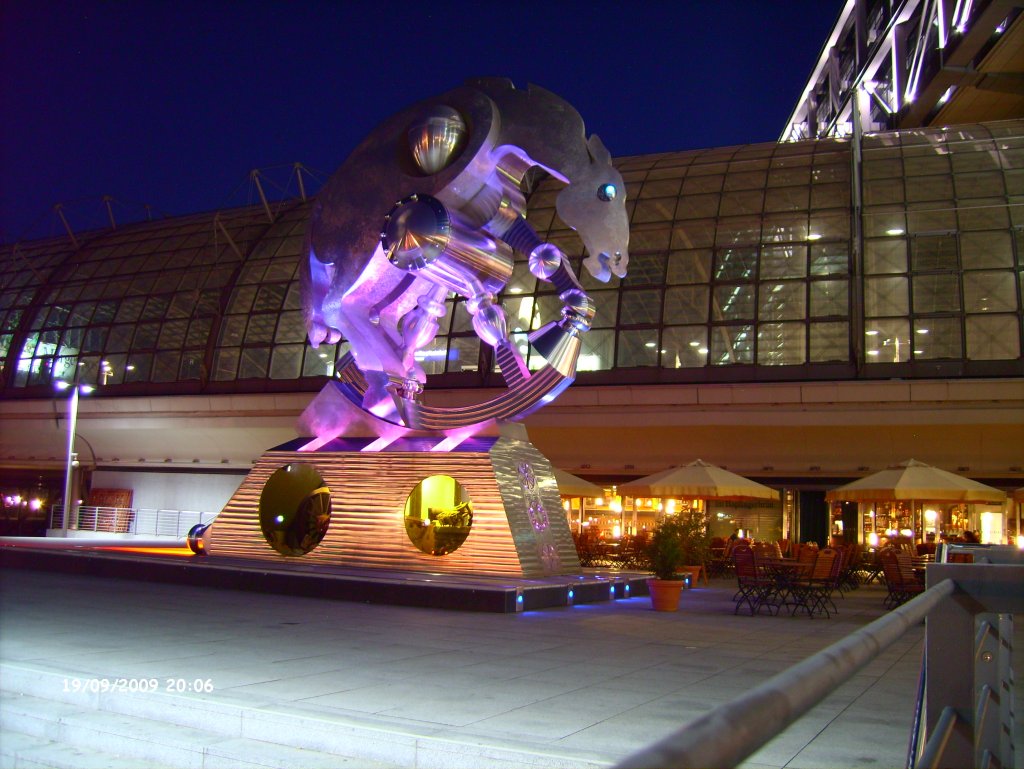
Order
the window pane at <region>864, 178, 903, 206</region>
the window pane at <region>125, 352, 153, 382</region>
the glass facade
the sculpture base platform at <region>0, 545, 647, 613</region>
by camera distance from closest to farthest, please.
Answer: the sculpture base platform at <region>0, 545, 647, 613</region> → the glass facade → the window pane at <region>864, 178, 903, 206</region> → the window pane at <region>125, 352, 153, 382</region>

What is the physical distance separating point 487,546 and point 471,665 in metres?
7.06

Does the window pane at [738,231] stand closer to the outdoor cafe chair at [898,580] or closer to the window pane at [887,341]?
the window pane at [887,341]

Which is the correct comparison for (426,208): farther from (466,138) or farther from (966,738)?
(966,738)

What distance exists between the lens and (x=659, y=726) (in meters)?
6.85

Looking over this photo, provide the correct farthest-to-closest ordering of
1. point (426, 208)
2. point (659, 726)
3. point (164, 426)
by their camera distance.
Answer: point (164, 426), point (426, 208), point (659, 726)

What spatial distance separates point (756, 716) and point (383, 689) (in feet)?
22.9

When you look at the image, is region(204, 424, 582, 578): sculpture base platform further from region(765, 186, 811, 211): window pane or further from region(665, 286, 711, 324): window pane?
region(765, 186, 811, 211): window pane

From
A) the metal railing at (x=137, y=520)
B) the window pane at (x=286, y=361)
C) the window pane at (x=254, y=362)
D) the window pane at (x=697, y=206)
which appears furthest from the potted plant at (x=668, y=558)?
the metal railing at (x=137, y=520)

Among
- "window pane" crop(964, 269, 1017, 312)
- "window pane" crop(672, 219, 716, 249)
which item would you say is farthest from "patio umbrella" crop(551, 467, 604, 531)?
"window pane" crop(964, 269, 1017, 312)

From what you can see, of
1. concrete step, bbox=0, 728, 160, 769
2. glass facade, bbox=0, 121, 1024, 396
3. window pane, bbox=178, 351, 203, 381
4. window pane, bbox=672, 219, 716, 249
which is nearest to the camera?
concrete step, bbox=0, 728, 160, 769

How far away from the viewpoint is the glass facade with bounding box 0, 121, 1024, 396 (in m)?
29.4

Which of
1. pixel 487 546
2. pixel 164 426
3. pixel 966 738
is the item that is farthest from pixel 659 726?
pixel 164 426

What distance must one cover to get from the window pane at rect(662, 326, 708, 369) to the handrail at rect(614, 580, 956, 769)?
29.8 m

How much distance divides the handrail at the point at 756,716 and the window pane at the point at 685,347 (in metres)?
29.8
